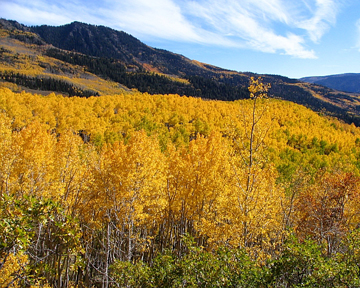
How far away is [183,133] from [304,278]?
6383 centimetres

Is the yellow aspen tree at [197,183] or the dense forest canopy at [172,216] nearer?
the dense forest canopy at [172,216]

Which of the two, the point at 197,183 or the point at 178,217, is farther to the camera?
the point at 178,217

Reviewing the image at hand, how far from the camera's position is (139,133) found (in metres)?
13.4

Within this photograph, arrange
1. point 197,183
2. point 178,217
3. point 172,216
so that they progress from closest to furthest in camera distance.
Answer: point 197,183, point 172,216, point 178,217

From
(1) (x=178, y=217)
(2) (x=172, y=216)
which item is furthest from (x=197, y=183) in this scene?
(1) (x=178, y=217)

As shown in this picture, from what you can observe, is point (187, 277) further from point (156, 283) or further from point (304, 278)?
point (304, 278)

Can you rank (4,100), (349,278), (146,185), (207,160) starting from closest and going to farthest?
(349,278), (146,185), (207,160), (4,100)

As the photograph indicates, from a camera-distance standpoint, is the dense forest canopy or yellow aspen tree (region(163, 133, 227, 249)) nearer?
the dense forest canopy

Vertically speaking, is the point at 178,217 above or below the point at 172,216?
below

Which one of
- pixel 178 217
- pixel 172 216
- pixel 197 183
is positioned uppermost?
pixel 197 183

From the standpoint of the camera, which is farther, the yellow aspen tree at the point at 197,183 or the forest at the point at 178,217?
the yellow aspen tree at the point at 197,183

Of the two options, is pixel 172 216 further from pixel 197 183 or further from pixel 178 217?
pixel 197 183

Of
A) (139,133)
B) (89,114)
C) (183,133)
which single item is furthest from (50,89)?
(139,133)

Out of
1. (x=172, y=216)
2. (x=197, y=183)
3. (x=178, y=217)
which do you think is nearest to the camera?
(x=197, y=183)
